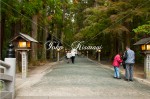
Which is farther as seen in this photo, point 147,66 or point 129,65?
point 147,66

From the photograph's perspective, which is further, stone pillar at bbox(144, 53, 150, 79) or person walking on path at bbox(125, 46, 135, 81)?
stone pillar at bbox(144, 53, 150, 79)

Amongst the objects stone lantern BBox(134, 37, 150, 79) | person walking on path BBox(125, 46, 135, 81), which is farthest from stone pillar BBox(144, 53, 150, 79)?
person walking on path BBox(125, 46, 135, 81)

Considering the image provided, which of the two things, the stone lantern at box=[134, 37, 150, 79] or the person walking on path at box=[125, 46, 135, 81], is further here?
the stone lantern at box=[134, 37, 150, 79]

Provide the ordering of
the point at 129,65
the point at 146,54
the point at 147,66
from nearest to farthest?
1. the point at 129,65
2. the point at 147,66
3. the point at 146,54

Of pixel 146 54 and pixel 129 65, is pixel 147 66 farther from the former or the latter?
pixel 129 65

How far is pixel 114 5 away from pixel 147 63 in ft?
36.3

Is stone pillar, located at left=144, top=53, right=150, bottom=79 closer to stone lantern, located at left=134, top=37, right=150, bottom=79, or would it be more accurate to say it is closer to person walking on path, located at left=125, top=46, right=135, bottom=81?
stone lantern, located at left=134, top=37, right=150, bottom=79

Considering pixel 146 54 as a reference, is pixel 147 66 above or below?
below

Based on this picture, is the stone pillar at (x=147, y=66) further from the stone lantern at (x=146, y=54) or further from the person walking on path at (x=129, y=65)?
the person walking on path at (x=129, y=65)

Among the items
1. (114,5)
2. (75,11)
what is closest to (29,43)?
(114,5)

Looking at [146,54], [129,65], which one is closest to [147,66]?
[146,54]

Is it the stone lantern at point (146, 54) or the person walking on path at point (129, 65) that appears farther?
the stone lantern at point (146, 54)

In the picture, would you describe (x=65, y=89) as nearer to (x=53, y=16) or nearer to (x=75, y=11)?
(x=53, y=16)

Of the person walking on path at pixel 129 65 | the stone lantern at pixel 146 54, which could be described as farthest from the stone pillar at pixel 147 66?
the person walking on path at pixel 129 65
